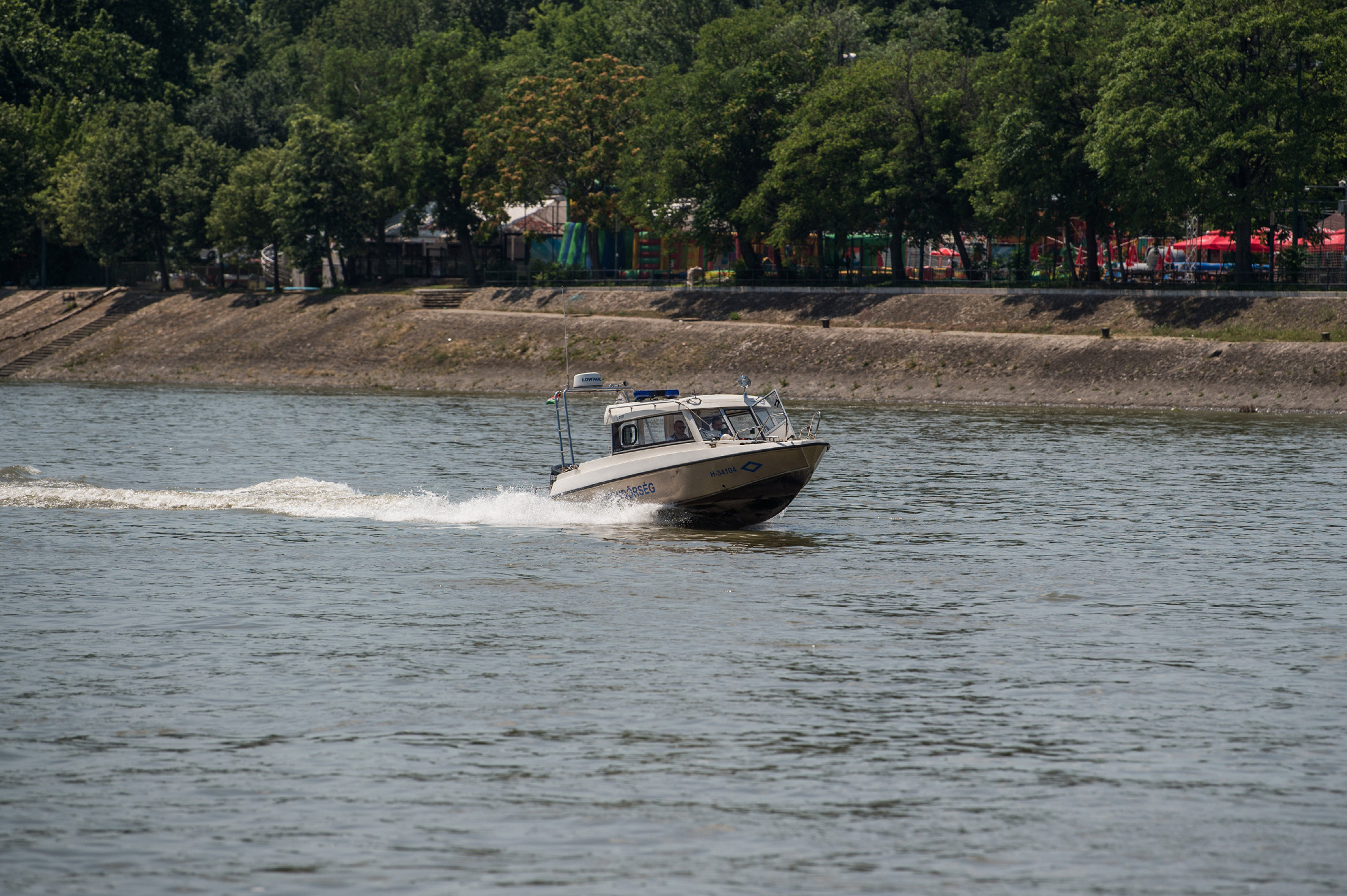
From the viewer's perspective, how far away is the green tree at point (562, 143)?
9956cm

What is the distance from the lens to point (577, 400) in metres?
81.9

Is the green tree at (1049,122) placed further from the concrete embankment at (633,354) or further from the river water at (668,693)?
the river water at (668,693)

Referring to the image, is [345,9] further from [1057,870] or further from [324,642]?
[1057,870]

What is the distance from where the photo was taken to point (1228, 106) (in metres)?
70.4

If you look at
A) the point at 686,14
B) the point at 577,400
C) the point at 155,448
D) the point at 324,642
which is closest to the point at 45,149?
the point at 686,14

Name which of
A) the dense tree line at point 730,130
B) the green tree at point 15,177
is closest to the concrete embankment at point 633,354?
the dense tree line at point 730,130

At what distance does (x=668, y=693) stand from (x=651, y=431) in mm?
14295

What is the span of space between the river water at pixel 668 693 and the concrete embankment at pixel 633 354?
27158 millimetres

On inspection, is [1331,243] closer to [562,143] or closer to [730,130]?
[730,130]

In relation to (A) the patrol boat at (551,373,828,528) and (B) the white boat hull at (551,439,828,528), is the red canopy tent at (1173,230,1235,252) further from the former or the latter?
(B) the white boat hull at (551,439,828,528)

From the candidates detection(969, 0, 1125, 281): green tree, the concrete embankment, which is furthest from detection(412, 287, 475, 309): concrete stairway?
detection(969, 0, 1125, 281): green tree

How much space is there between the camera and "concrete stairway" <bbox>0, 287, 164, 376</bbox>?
96250mm

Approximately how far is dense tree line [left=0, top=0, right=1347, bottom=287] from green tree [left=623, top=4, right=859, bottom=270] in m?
0.17

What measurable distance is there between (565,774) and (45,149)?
11854 centimetres
